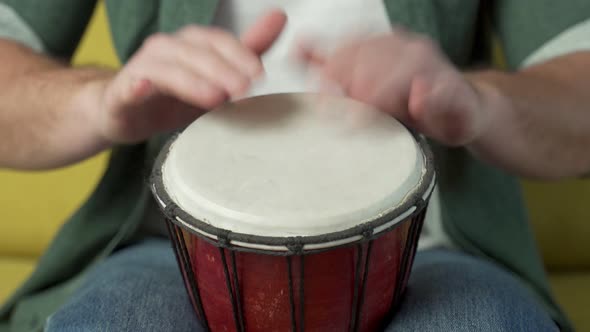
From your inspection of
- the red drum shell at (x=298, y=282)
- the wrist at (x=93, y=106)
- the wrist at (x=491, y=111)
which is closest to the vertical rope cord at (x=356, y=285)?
the red drum shell at (x=298, y=282)

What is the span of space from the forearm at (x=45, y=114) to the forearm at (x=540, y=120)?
1.57ft

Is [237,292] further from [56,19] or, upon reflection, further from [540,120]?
[56,19]

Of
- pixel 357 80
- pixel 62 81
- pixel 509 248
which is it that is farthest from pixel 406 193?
pixel 62 81

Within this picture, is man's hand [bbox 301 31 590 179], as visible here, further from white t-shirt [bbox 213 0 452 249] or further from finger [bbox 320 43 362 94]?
white t-shirt [bbox 213 0 452 249]

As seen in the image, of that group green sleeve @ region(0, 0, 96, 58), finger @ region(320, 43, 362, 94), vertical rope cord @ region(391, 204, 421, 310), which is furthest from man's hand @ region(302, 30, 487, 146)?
green sleeve @ region(0, 0, 96, 58)

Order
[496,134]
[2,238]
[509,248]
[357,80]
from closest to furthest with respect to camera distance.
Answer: [357,80]
[496,134]
[509,248]
[2,238]

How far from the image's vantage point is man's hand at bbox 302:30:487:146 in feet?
2.13

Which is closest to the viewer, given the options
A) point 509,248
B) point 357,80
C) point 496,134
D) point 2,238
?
point 357,80

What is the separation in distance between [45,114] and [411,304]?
20.5 inches

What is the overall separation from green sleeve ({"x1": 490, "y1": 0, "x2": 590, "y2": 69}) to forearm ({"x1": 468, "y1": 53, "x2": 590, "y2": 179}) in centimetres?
3

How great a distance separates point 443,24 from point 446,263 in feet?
1.14

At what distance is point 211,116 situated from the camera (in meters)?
0.74

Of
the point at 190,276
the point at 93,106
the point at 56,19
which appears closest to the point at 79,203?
the point at 56,19

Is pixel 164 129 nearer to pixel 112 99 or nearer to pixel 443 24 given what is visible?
pixel 112 99
